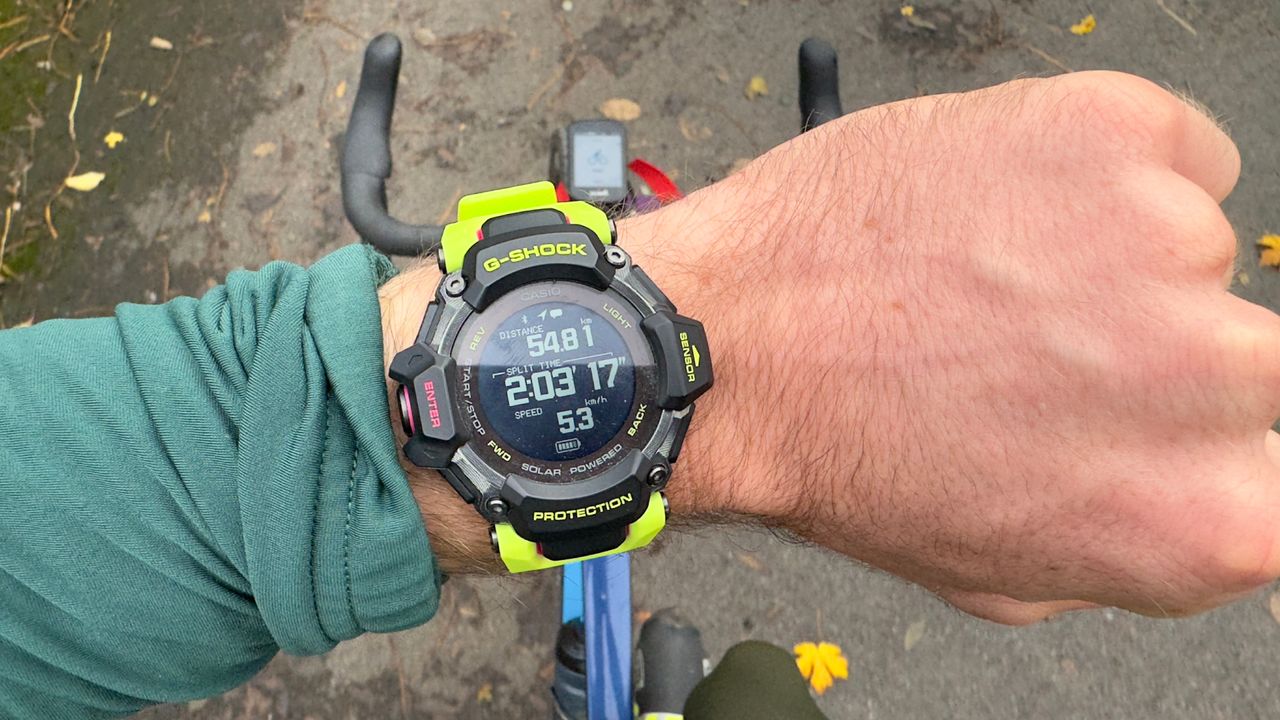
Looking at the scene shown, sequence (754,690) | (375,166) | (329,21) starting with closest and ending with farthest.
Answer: (375,166), (754,690), (329,21)

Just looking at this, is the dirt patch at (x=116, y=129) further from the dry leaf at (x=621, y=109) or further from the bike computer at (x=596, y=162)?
the bike computer at (x=596, y=162)

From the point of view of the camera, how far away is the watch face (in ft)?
4.74

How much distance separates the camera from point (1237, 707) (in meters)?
2.93

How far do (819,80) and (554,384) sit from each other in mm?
1525

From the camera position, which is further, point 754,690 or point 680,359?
point 754,690

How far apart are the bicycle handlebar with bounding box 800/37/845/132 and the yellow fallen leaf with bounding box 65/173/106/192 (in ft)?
9.80

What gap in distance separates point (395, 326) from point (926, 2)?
10.1 ft

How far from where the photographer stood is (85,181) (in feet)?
11.6

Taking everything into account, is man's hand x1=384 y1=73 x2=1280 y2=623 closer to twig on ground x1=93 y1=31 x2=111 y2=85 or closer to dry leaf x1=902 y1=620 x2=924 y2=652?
dry leaf x1=902 y1=620 x2=924 y2=652

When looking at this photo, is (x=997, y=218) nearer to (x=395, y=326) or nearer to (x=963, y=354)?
(x=963, y=354)

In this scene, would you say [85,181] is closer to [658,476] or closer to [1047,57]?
[658,476]

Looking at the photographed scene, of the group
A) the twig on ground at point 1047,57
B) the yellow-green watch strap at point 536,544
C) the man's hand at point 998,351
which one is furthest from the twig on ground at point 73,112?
the twig on ground at point 1047,57

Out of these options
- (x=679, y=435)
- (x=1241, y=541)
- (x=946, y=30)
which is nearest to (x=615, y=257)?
(x=679, y=435)

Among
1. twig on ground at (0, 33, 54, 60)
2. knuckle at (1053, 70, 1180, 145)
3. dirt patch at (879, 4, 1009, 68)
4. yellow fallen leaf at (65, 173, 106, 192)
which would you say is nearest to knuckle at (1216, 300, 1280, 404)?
knuckle at (1053, 70, 1180, 145)
